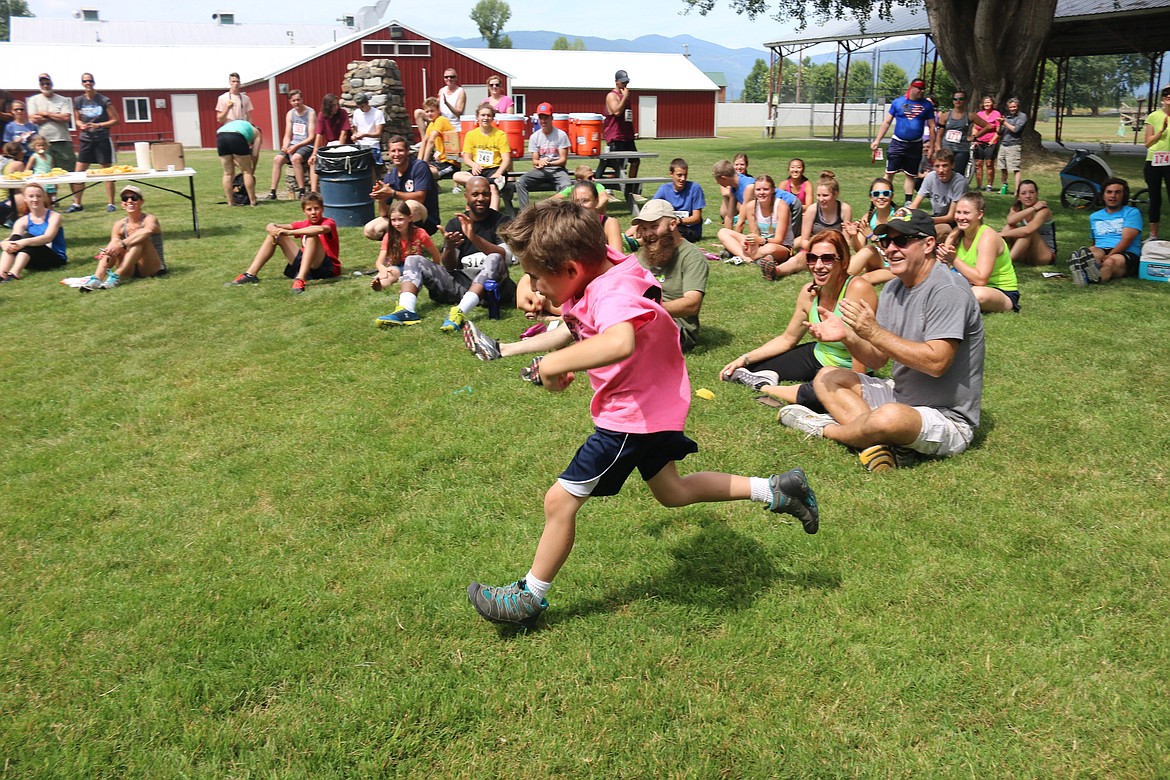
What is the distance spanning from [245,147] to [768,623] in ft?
49.0

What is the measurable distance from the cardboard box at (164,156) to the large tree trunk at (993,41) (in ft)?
54.3

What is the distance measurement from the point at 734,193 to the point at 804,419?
7.64 metres

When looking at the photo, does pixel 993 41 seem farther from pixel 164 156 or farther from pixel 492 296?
pixel 164 156

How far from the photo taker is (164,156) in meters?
12.6

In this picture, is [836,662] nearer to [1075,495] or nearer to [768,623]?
[768,623]

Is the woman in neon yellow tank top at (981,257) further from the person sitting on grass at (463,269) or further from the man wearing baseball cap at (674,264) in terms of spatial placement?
the person sitting on grass at (463,269)

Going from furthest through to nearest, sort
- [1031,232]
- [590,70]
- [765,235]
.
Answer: [590,70], [765,235], [1031,232]

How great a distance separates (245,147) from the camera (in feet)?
51.7

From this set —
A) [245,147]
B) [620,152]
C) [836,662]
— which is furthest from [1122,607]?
[245,147]

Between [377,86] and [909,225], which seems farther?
[377,86]

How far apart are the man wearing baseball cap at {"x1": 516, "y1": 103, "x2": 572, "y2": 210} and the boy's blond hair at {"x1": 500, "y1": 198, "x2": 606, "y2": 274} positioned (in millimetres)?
10552

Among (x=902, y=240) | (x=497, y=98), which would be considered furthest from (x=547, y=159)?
(x=902, y=240)

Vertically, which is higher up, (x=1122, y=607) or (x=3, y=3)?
(x=3, y=3)

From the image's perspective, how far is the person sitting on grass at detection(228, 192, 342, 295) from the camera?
10.1m
